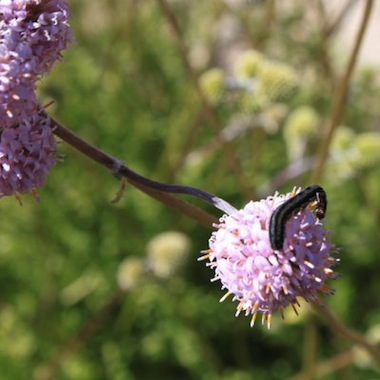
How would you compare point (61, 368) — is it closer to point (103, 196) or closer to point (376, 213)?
point (103, 196)

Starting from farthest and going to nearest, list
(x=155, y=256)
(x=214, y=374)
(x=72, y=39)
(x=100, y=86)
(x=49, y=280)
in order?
(x=100, y=86) < (x=49, y=280) < (x=214, y=374) < (x=155, y=256) < (x=72, y=39)

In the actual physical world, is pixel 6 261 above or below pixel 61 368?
above

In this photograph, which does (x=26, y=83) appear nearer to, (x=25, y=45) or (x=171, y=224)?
(x=25, y=45)

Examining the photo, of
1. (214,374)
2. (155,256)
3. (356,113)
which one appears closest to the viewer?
(155,256)

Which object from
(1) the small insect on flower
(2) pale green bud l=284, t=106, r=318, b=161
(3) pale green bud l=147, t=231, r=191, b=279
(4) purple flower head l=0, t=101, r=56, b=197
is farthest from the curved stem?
(2) pale green bud l=284, t=106, r=318, b=161

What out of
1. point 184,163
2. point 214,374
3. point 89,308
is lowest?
point 214,374

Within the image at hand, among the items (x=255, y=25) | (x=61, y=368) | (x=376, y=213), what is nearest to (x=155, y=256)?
(x=61, y=368)

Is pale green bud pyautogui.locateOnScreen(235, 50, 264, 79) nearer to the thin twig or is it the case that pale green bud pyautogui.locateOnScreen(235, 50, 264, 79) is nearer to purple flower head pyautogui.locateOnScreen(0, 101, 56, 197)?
the thin twig
